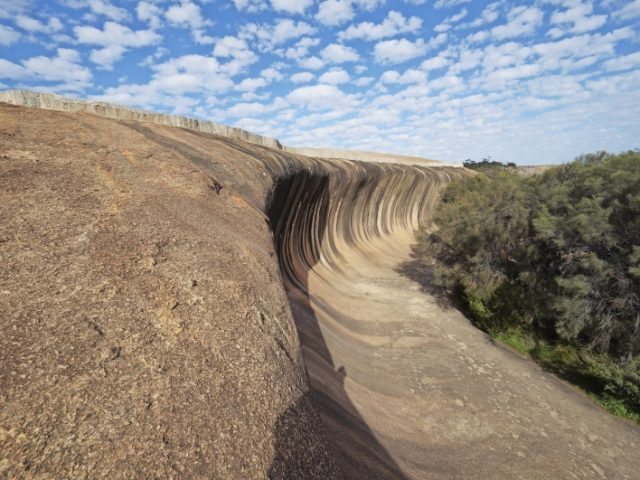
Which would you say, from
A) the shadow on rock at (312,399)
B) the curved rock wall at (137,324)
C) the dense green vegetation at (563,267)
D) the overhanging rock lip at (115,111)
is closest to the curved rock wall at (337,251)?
the shadow on rock at (312,399)

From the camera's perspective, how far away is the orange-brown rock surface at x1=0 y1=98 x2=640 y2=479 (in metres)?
1.86

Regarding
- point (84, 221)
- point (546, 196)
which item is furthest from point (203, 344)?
point (546, 196)

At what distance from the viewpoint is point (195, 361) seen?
7.63ft

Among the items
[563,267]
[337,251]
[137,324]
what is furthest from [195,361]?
[337,251]

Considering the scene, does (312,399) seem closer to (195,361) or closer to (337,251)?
(195,361)

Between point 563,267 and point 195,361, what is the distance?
30.4ft

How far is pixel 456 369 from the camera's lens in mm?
7504

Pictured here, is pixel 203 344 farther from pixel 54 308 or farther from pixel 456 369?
pixel 456 369

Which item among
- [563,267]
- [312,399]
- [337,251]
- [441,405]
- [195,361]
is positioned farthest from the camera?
[337,251]

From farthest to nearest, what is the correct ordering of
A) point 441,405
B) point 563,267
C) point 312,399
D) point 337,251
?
point 337,251
point 563,267
point 441,405
point 312,399

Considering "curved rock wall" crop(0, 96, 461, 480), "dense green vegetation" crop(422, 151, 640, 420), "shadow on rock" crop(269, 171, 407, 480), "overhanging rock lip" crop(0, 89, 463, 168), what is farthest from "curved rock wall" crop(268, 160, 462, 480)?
"dense green vegetation" crop(422, 151, 640, 420)

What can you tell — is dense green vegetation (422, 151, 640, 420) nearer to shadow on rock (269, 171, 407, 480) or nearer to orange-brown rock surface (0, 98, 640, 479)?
orange-brown rock surface (0, 98, 640, 479)

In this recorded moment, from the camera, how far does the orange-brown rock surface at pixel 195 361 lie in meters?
1.86

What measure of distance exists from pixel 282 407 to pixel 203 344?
68 centimetres
